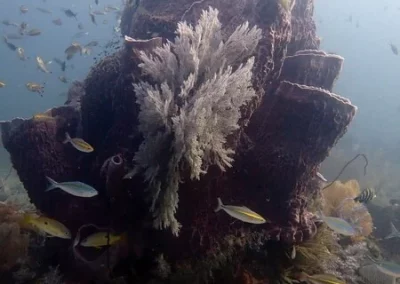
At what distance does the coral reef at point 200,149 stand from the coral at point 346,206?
2.74m

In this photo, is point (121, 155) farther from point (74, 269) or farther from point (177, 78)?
point (74, 269)

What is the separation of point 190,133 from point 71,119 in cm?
305

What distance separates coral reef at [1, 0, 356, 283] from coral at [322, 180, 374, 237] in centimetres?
274

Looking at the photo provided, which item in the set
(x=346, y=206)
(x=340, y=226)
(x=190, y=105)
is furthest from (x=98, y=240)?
(x=346, y=206)

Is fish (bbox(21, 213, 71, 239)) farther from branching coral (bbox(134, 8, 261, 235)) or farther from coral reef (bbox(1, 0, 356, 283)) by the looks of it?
branching coral (bbox(134, 8, 261, 235))

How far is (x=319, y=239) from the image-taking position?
5.44 m

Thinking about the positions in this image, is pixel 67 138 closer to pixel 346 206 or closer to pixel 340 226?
pixel 340 226

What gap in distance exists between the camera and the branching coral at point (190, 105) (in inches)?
152

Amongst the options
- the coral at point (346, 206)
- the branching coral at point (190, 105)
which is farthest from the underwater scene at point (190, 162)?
the coral at point (346, 206)

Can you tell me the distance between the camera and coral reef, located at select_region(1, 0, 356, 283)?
4.06 metres

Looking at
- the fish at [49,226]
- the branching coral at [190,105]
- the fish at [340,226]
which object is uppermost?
the branching coral at [190,105]

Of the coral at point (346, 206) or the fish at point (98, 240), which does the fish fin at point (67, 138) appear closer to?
the fish at point (98, 240)

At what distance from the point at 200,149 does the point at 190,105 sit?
0.52m

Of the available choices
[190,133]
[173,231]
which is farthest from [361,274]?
[190,133]
